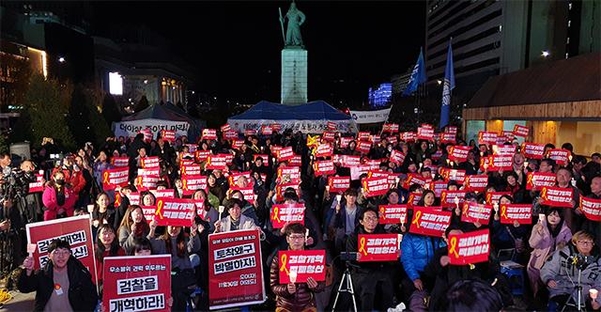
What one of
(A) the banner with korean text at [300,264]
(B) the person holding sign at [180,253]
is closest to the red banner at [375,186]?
(B) the person holding sign at [180,253]

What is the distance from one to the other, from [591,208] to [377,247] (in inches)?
141

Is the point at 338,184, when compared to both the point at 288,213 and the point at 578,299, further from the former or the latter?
the point at 578,299

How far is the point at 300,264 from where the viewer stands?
546 cm

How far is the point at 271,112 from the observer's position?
2833 cm

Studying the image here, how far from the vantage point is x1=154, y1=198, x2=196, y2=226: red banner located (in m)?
6.88

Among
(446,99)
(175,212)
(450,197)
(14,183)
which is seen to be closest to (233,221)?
(175,212)

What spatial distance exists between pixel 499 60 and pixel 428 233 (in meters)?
75.8

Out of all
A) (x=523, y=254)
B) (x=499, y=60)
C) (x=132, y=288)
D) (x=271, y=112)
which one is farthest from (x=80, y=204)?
(x=499, y=60)

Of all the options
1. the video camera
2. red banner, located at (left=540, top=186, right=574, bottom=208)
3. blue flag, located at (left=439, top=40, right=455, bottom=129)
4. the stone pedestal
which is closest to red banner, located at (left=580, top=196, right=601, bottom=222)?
red banner, located at (left=540, top=186, right=574, bottom=208)

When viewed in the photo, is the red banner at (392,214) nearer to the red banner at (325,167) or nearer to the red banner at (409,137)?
the red banner at (325,167)

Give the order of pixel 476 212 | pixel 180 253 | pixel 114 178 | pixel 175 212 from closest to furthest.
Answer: pixel 180 253 → pixel 175 212 → pixel 476 212 → pixel 114 178

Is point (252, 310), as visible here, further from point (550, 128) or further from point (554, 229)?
point (550, 128)

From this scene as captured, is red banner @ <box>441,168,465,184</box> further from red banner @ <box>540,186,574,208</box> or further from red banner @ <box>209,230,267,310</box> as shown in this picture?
red banner @ <box>209,230,267,310</box>

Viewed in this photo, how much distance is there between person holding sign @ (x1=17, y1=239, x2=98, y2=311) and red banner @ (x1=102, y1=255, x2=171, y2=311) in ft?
1.07
